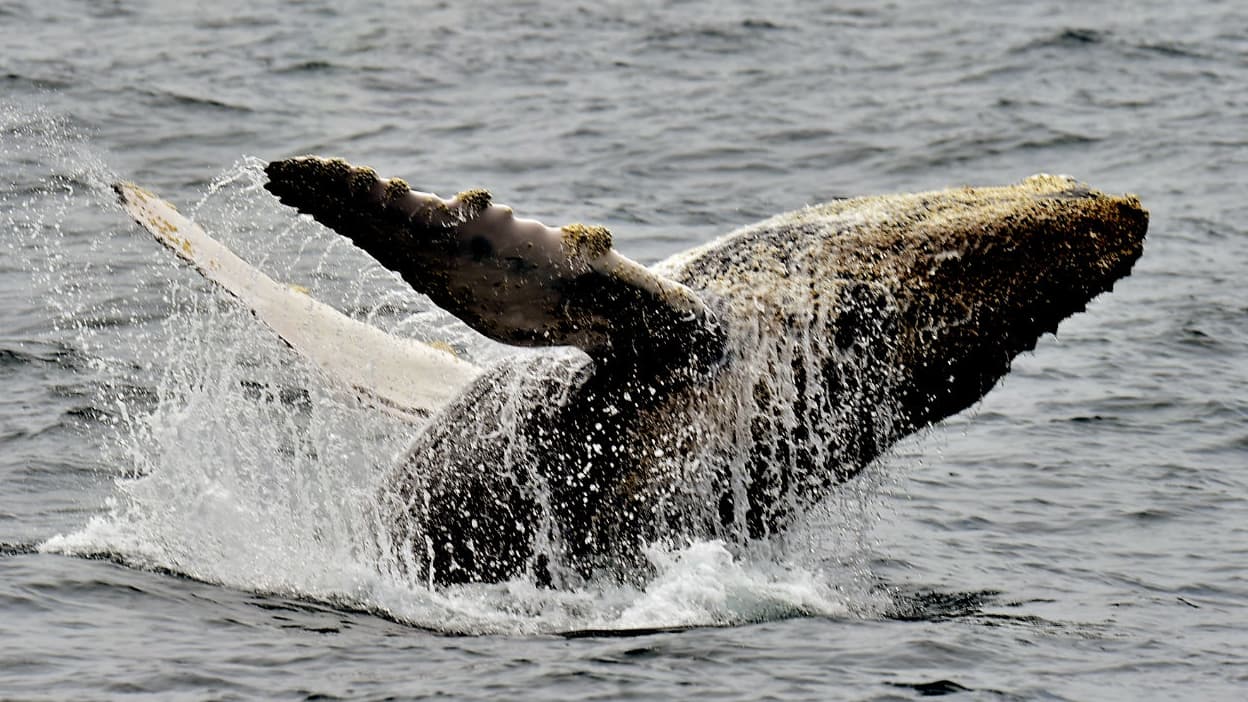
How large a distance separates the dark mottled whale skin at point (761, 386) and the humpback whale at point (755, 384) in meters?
0.01

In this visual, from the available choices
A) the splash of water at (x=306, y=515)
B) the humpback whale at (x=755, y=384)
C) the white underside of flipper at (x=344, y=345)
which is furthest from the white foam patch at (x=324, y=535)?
the humpback whale at (x=755, y=384)

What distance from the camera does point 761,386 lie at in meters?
11.0

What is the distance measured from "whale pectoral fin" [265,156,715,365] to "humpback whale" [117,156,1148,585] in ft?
0.15

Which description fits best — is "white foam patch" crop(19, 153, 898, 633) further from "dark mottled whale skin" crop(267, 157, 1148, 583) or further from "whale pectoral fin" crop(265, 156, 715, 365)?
"whale pectoral fin" crop(265, 156, 715, 365)

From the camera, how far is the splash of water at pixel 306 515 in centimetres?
1091

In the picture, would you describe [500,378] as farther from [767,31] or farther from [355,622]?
[767,31]

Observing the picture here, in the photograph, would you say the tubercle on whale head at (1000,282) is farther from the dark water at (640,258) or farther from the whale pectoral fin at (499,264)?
the whale pectoral fin at (499,264)

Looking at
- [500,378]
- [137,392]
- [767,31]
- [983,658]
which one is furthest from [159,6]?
[983,658]

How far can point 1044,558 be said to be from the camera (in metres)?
12.9

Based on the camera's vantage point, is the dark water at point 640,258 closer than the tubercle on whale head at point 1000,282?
Yes

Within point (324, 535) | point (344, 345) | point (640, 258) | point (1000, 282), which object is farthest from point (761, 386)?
point (640, 258)

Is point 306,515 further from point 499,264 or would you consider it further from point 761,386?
point 761,386

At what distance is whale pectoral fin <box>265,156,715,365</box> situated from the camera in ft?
32.6

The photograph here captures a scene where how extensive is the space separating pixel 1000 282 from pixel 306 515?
4.49 metres
